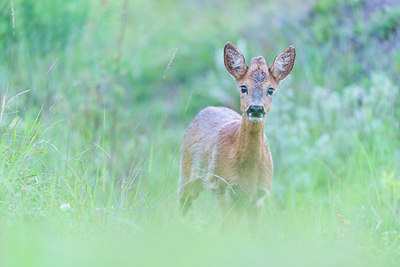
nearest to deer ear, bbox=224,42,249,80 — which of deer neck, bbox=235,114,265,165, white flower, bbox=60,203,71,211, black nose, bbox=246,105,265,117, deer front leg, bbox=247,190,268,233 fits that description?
deer neck, bbox=235,114,265,165

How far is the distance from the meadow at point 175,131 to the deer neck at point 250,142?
0.66 meters

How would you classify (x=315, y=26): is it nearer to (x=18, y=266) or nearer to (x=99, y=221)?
(x=99, y=221)

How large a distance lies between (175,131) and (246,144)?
5952 millimetres

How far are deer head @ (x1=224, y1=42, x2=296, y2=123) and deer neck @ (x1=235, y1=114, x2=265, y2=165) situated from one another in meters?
0.10

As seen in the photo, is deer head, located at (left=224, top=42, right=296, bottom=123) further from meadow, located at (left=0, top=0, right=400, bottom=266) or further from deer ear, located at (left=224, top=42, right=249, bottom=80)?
meadow, located at (left=0, top=0, right=400, bottom=266)

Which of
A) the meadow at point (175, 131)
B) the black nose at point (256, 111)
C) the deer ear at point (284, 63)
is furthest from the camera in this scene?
the deer ear at point (284, 63)

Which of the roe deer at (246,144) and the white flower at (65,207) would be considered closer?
the white flower at (65,207)

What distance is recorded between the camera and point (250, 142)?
592cm

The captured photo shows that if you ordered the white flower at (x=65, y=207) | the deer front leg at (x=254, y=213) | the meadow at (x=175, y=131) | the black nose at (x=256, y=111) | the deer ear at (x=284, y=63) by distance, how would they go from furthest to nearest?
1. the deer front leg at (x=254, y=213)
2. the deer ear at (x=284, y=63)
3. the black nose at (x=256, y=111)
4. the white flower at (x=65, y=207)
5. the meadow at (x=175, y=131)

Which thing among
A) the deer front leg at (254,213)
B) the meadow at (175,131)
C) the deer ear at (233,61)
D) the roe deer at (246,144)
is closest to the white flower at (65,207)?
the meadow at (175,131)

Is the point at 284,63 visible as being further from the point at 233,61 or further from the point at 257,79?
the point at 233,61

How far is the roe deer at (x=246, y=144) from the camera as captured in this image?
19.1 ft

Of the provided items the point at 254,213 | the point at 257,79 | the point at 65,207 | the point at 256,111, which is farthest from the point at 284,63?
the point at 65,207

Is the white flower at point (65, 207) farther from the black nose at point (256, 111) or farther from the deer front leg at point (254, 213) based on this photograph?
the deer front leg at point (254, 213)
